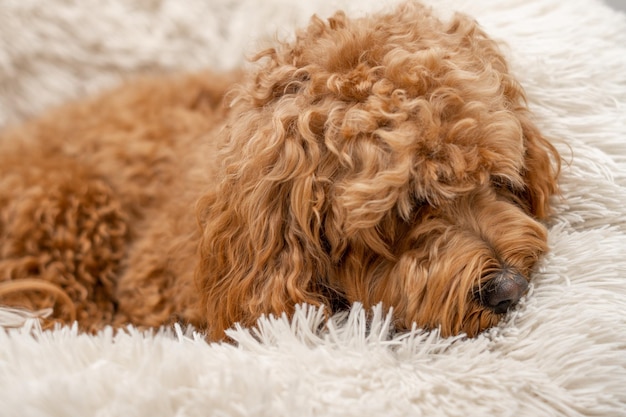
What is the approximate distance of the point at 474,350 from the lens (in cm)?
132

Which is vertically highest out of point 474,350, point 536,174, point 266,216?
point 266,216

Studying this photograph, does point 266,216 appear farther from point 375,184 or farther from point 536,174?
point 536,174

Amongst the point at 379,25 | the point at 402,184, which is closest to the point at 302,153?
the point at 402,184

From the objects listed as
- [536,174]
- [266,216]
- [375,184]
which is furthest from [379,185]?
[536,174]

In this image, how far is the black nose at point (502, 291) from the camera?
4.48 feet

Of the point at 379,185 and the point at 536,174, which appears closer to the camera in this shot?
the point at 379,185

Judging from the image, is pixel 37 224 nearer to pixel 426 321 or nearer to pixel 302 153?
pixel 302 153

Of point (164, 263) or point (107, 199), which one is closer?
point (164, 263)

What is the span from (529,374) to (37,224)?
134 centimetres

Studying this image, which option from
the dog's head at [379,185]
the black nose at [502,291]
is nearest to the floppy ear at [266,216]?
the dog's head at [379,185]

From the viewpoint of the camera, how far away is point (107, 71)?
2615 millimetres

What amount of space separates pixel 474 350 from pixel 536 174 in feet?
1.44

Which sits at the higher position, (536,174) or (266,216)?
(266,216)

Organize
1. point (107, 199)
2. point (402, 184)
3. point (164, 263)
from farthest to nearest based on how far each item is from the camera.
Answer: point (107, 199), point (164, 263), point (402, 184)
